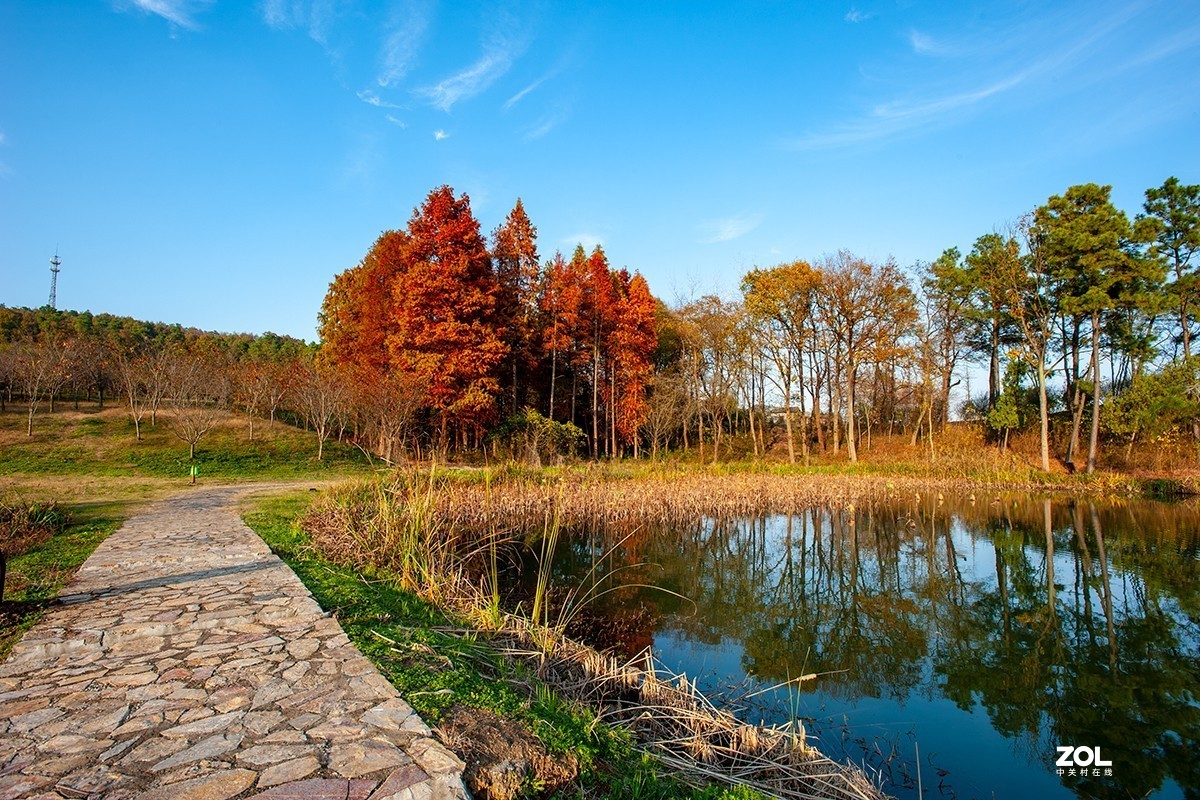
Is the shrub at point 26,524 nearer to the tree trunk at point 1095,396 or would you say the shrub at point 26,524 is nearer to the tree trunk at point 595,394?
the tree trunk at point 595,394

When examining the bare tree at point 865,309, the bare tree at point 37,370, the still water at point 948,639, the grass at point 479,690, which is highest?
A: the bare tree at point 865,309

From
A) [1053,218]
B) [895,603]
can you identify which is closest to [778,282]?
[1053,218]

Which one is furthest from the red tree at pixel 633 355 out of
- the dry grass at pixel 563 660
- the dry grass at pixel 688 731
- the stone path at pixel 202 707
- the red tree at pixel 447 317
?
the stone path at pixel 202 707

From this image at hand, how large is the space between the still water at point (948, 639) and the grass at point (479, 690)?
1767mm

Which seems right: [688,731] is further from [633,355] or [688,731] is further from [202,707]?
[633,355]

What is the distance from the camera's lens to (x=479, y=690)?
3.42 metres

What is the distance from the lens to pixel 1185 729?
14.8ft

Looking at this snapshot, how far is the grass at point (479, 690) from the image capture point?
109 inches

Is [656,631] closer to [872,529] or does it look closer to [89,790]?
[89,790]

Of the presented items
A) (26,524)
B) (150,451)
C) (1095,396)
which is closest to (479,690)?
(26,524)

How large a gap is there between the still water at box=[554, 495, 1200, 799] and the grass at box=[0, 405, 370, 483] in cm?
1140

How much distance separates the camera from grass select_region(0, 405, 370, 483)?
16625 mm

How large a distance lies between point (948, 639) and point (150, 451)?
843 inches

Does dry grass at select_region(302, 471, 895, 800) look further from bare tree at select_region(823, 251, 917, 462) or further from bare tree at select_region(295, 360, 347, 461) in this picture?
bare tree at select_region(823, 251, 917, 462)
